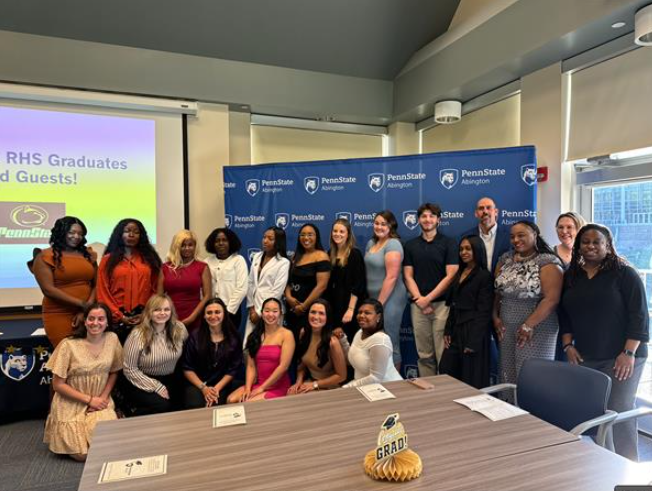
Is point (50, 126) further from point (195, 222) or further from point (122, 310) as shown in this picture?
point (122, 310)

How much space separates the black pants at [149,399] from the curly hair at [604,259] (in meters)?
2.62

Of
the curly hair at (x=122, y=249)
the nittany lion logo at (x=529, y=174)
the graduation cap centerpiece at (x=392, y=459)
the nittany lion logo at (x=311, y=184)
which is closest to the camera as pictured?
the graduation cap centerpiece at (x=392, y=459)

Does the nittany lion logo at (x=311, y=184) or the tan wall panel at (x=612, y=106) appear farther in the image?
the nittany lion logo at (x=311, y=184)

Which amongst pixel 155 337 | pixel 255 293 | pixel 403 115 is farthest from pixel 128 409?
pixel 403 115

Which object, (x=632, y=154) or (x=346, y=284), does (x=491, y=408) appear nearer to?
(x=346, y=284)

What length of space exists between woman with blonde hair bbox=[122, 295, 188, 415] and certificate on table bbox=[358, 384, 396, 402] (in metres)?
1.47

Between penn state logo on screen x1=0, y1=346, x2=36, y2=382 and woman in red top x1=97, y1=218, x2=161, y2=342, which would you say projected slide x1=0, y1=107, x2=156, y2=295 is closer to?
penn state logo on screen x1=0, y1=346, x2=36, y2=382

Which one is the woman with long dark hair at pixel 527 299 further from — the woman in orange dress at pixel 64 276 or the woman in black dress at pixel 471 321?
the woman in orange dress at pixel 64 276

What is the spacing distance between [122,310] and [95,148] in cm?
190

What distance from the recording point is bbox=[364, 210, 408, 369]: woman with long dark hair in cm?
335

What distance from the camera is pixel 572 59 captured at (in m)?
3.72

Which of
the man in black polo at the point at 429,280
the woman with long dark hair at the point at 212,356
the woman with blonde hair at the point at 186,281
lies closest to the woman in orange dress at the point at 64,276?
the woman with blonde hair at the point at 186,281

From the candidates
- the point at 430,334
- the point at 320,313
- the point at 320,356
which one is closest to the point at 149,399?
the point at 320,356

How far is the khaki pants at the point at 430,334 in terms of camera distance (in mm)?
3336
